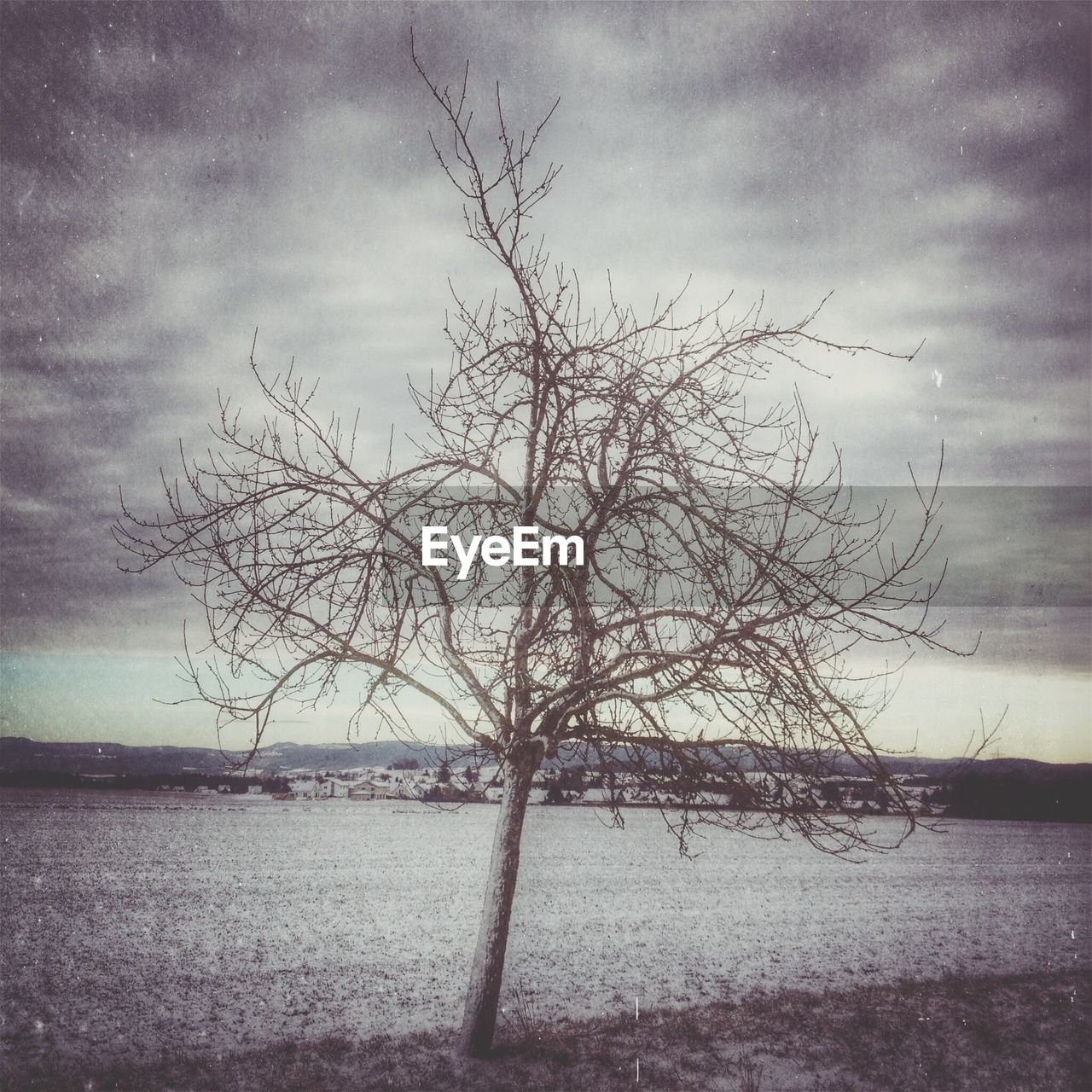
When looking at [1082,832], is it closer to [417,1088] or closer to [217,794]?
[417,1088]

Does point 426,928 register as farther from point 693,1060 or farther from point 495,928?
point 495,928

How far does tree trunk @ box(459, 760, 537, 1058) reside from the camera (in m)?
6.80

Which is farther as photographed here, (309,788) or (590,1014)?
(309,788)

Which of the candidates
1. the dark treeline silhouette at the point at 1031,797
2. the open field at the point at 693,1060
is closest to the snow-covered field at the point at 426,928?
the open field at the point at 693,1060

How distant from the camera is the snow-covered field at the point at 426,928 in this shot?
995cm

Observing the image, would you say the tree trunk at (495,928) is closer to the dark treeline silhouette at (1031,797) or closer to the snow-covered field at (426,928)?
the snow-covered field at (426,928)

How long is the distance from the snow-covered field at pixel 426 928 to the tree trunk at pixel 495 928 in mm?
2144

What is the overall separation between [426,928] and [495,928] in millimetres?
10949

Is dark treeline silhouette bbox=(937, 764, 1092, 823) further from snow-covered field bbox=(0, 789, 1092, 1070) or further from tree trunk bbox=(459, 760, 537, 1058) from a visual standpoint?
tree trunk bbox=(459, 760, 537, 1058)

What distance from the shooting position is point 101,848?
3325 centimetres

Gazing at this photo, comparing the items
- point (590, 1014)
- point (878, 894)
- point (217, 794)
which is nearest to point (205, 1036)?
point (590, 1014)

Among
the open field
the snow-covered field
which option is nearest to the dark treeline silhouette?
the snow-covered field

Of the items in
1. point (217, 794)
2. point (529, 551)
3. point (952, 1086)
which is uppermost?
point (529, 551)

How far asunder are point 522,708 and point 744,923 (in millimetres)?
13439
